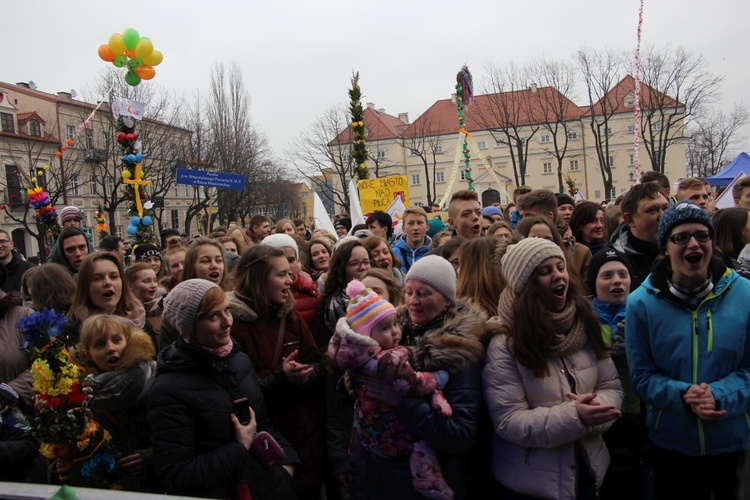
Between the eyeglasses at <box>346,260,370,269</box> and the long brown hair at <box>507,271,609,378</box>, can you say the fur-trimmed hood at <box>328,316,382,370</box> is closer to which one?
the long brown hair at <box>507,271,609,378</box>

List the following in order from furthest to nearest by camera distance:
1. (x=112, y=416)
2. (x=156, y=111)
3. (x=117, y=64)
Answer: (x=156, y=111), (x=117, y=64), (x=112, y=416)

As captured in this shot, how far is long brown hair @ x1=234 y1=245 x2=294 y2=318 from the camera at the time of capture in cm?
370

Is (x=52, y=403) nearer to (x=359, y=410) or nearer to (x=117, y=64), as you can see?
(x=359, y=410)

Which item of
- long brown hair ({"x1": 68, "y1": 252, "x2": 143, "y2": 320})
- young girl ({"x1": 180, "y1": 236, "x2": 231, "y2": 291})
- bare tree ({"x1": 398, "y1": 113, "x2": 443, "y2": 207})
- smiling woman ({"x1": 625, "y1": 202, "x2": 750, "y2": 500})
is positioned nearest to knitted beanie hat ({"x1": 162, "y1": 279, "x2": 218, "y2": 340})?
long brown hair ({"x1": 68, "y1": 252, "x2": 143, "y2": 320})

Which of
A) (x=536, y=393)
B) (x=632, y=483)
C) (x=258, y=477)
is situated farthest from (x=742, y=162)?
(x=258, y=477)

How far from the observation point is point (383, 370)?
8.36 ft

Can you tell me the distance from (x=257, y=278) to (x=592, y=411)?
2.20 meters

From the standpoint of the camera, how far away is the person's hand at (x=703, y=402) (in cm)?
275

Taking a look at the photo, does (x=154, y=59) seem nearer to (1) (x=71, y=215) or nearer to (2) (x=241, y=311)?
(1) (x=71, y=215)

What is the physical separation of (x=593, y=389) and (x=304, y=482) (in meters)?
1.89

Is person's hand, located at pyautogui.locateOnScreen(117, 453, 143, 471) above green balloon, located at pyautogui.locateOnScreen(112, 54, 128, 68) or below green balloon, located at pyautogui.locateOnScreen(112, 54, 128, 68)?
below

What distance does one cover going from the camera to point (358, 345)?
8.48 feet

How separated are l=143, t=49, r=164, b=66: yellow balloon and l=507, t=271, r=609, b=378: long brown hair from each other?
9.78 m

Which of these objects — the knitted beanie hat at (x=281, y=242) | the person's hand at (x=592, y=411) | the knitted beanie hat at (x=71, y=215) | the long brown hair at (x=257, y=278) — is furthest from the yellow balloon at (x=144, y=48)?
the person's hand at (x=592, y=411)
